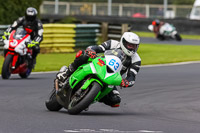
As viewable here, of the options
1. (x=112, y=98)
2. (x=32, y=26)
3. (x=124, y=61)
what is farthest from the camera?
(x=32, y=26)

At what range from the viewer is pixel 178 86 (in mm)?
13711

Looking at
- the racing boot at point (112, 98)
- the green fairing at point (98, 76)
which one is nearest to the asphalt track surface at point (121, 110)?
the racing boot at point (112, 98)

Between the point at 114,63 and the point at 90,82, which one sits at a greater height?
the point at 114,63

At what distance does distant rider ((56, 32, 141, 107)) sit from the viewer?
29.3 ft

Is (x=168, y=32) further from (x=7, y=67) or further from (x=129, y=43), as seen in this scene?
(x=129, y=43)

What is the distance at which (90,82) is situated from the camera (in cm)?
852

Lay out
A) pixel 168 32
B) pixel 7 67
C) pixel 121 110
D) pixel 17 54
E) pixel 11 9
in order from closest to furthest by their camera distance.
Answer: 1. pixel 121 110
2. pixel 7 67
3. pixel 17 54
4. pixel 11 9
5. pixel 168 32

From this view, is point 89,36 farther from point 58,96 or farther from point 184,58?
point 58,96

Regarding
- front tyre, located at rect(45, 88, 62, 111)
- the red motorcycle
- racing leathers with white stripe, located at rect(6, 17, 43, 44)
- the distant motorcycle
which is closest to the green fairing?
front tyre, located at rect(45, 88, 62, 111)

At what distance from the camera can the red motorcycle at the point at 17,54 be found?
14211 mm

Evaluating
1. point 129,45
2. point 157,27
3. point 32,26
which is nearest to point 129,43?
point 129,45

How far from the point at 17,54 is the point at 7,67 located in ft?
1.71

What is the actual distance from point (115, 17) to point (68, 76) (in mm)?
29124

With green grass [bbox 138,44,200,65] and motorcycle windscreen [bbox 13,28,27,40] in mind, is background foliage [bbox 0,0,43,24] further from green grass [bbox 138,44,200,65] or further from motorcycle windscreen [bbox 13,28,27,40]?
motorcycle windscreen [bbox 13,28,27,40]
